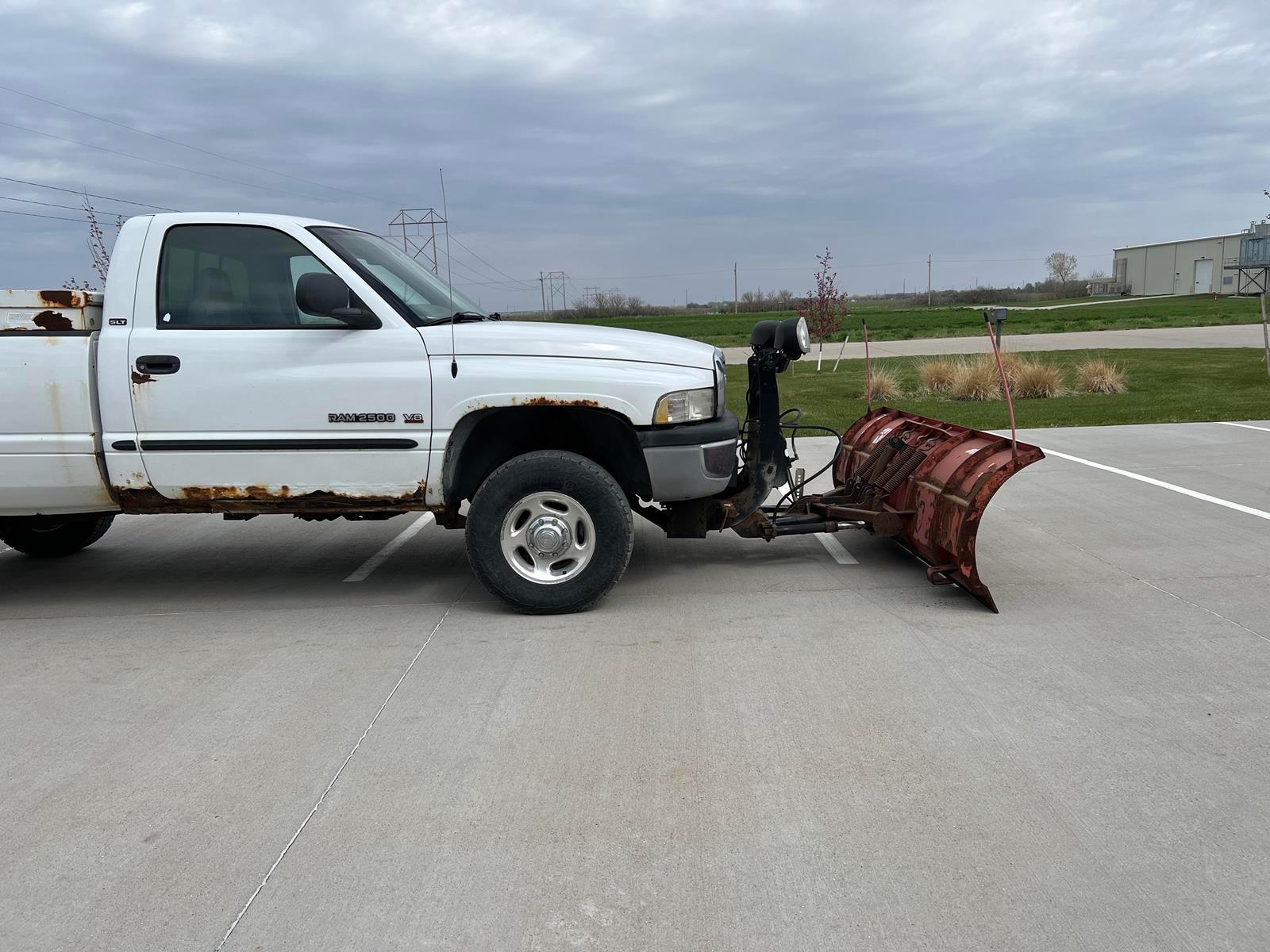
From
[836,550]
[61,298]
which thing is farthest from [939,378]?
[61,298]

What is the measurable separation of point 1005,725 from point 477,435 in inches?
122

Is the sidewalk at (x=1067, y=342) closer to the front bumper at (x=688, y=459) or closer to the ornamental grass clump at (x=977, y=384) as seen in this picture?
the ornamental grass clump at (x=977, y=384)

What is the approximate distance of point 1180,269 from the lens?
3445 inches

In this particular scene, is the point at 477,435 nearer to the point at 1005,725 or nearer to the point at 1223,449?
the point at 1005,725

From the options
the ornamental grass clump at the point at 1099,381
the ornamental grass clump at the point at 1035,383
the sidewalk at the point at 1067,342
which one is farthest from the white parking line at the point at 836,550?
the sidewalk at the point at 1067,342

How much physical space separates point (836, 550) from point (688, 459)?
6.20 ft

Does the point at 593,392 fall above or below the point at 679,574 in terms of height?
above

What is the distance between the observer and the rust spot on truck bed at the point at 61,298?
5355mm

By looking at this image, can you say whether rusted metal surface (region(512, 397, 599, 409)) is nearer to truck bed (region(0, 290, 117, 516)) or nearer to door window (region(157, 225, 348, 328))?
door window (region(157, 225, 348, 328))

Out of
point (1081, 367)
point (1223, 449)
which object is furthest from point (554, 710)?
point (1081, 367)

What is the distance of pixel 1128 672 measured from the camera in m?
4.55

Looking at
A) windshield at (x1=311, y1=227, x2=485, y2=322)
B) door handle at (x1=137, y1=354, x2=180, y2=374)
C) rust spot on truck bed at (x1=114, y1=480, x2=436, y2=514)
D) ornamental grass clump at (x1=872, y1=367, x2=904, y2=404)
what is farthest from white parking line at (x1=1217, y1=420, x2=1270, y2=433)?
door handle at (x1=137, y1=354, x2=180, y2=374)

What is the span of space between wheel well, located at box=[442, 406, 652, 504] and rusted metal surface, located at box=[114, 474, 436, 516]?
0.27 metres

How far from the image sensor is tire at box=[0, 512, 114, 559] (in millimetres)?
7078
